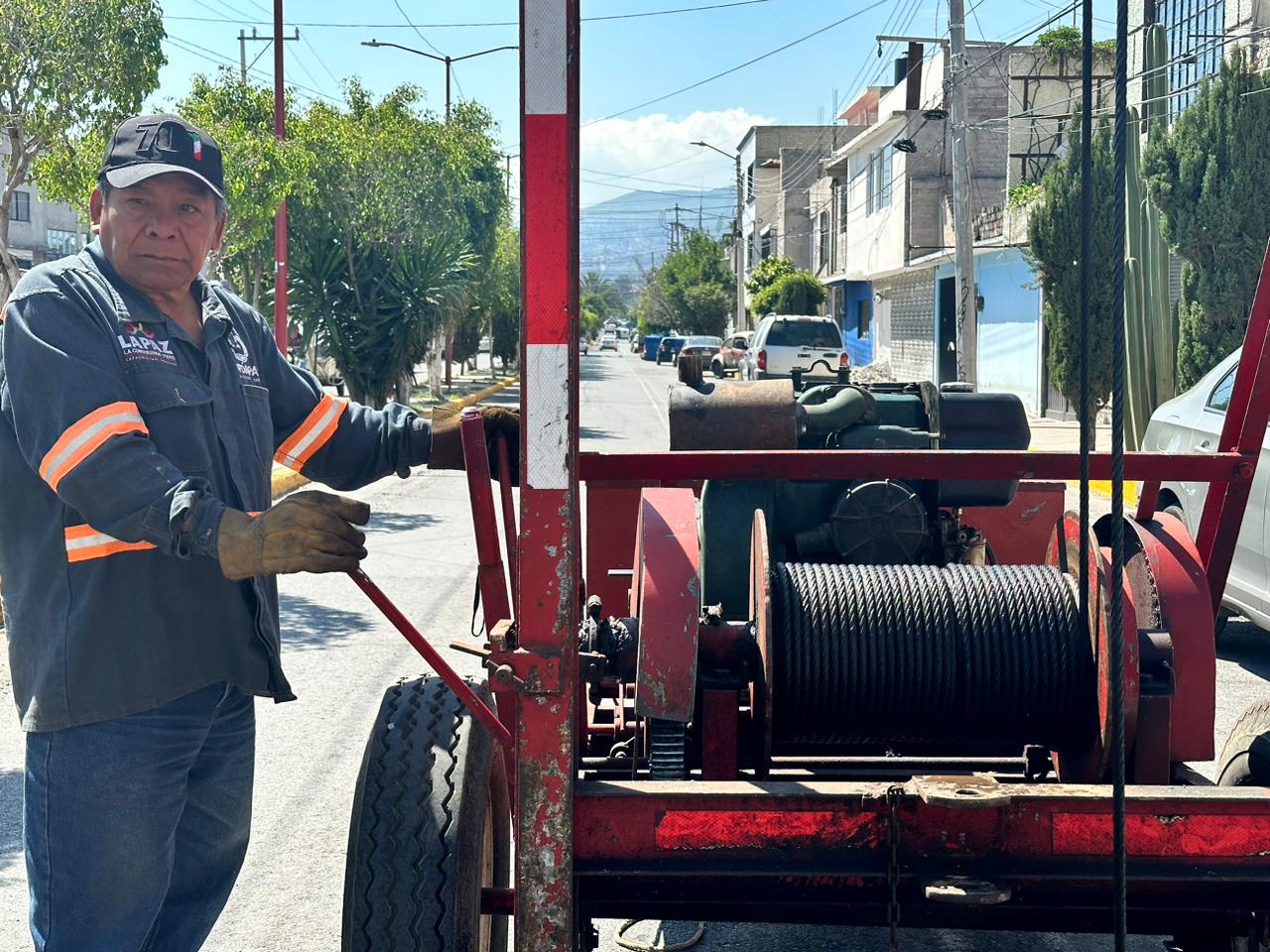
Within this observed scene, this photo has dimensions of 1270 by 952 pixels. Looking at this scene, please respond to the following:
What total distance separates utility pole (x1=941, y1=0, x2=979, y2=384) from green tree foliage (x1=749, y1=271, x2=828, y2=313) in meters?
27.1

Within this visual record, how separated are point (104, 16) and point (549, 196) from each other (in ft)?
39.5

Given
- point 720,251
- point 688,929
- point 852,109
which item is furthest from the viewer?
point 720,251

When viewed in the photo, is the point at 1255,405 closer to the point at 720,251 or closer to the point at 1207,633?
the point at 1207,633

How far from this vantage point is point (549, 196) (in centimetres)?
263

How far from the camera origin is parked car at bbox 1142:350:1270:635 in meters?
7.71

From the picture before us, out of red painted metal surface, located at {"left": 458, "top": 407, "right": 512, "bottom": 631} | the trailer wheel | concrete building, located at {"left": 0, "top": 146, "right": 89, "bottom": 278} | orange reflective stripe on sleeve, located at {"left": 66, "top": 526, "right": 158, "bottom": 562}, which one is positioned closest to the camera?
orange reflective stripe on sleeve, located at {"left": 66, "top": 526, "right": 158, "bottom": 562}

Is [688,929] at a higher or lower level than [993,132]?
lower

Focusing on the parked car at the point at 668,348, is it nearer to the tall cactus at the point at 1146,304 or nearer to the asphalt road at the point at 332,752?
the tall cactus at the point at 1146,304

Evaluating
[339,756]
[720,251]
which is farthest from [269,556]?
[720,251]

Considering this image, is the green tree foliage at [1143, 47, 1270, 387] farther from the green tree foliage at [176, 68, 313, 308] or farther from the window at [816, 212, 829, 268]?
the window at [816, 212, 829, 268]

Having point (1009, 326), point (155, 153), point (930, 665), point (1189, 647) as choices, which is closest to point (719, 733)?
point (930, 665)

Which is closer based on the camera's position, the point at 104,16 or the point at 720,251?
the point at 104,16

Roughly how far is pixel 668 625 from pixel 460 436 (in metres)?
0.70

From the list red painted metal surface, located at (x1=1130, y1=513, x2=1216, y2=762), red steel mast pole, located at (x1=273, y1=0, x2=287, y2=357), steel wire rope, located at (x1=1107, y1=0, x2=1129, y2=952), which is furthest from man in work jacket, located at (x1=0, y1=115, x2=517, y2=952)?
red steel mast pole, located at (x1=273, y1=0, x2=287, y2=357)
